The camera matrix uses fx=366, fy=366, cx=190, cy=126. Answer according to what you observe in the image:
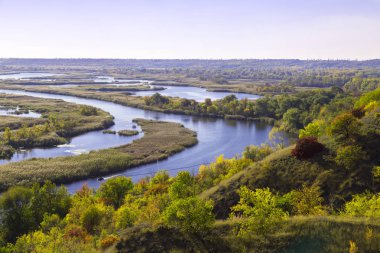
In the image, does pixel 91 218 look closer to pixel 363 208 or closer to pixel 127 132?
pixel 363 208

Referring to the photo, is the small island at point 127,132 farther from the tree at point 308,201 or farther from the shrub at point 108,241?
the shrub at point 108,241

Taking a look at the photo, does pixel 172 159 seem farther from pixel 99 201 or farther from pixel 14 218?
pixel 14 218

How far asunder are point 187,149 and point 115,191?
38.6 meters

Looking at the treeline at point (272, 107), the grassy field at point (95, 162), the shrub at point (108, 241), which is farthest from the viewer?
the treeline at point (272, 107)

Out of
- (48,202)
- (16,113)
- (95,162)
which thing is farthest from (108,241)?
(16,113)

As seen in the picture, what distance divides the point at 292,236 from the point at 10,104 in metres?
148

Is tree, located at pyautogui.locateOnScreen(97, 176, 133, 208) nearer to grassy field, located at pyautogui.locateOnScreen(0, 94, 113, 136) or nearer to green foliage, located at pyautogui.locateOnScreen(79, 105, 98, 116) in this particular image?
grassy field, located at pyautogui.locateOnScreen(0, 94, 113, 136)

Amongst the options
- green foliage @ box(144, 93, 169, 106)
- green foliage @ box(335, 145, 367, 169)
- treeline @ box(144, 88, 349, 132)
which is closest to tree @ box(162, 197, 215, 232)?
green foliage @ box(335, 145, 367, 169)

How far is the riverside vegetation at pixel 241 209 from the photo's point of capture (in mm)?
25938

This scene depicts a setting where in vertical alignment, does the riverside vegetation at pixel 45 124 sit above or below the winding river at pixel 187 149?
above

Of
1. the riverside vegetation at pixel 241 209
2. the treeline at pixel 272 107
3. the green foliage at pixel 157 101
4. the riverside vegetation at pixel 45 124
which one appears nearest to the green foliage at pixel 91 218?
the riverside vegetation at pixel 241 209

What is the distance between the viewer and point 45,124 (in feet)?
334

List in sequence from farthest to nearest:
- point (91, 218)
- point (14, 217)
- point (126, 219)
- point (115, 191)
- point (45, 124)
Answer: point (45, 124)
point (115, 191)
point (14, 217)
point (91, 218)
point (126, 219)

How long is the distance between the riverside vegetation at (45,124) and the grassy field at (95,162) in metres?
14.9
